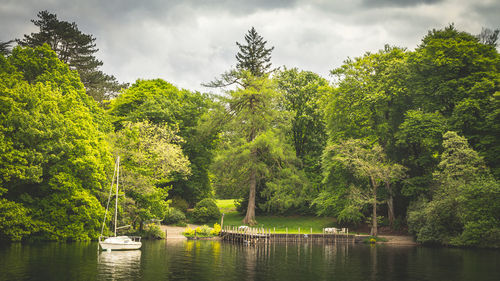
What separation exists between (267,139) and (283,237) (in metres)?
12.9

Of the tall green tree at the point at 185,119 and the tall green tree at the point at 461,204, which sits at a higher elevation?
the tall green tree at the point at 185,119

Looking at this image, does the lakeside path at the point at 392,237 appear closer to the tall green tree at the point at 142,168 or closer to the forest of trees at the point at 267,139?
the forest of trees at the point at 267,139

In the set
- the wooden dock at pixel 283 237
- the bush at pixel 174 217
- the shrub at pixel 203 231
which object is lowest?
the wooden dock at pixel 283 237

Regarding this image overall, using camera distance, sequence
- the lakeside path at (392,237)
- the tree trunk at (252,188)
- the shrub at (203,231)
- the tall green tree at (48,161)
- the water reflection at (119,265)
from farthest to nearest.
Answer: the tree trunk at (252,188) → the shrub at (203,231) → the lakeside path at (392,237) → the tall green tree at (48,161) → the water reflection at (119,265)

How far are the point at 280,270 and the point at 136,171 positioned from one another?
23968mm

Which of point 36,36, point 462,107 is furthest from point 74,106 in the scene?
point 462,107

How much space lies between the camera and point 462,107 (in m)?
41.0

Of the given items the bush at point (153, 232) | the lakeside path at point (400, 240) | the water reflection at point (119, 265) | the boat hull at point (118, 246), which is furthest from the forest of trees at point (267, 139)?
the water reflection at point (119, 265)

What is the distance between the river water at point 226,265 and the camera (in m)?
21.2

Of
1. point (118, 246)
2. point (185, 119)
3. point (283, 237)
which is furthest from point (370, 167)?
point (185, 119)

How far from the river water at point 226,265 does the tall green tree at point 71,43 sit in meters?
34.8

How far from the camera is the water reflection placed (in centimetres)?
2122

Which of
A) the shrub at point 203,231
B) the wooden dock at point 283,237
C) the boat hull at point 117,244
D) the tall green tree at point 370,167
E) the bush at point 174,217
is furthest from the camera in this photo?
the bush at point 174,217

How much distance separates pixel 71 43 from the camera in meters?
61.6
